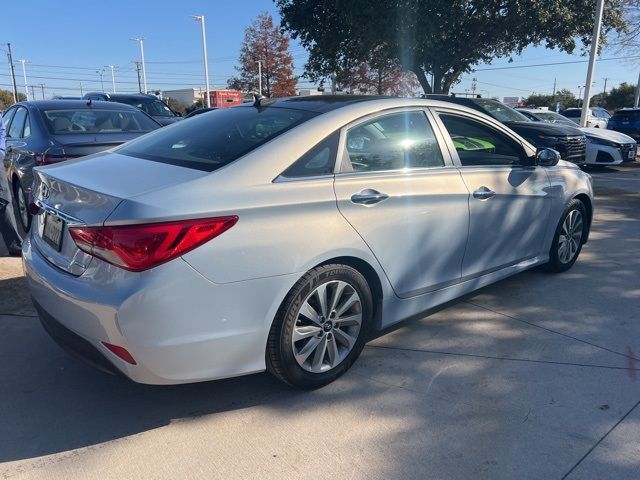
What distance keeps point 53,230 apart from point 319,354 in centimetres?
160

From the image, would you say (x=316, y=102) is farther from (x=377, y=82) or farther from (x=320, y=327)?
Answer: (x=377, y=82)

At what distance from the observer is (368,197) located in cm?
306

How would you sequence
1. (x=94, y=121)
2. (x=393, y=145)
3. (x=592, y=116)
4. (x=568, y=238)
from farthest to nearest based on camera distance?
(x=592, y=116) < (x=94, y=121) < (x=568, y=238) < (x=393, y=145)

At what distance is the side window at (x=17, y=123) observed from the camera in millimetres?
6473

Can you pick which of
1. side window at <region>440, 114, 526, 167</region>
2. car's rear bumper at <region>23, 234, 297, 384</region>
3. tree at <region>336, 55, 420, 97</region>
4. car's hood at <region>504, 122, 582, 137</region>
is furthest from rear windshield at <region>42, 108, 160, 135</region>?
tree at <region>336, 55, 420, 97</region>

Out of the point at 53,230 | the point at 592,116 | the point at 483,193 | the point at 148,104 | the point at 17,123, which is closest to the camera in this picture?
the point at 53,230

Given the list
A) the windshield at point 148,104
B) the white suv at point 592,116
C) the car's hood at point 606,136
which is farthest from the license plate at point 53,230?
the white suv at point 592,116

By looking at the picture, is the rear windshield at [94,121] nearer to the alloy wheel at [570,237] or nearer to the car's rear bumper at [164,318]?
the car's rear bumper at [164,318]

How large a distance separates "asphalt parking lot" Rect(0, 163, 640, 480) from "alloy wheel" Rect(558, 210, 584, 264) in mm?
1008

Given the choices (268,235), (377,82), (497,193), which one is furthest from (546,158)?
(377,82)

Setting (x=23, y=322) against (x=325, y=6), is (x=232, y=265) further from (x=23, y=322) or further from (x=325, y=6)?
(x=325, y=6)

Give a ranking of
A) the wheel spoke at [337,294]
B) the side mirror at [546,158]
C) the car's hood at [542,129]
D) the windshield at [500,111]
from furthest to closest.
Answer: the windshield at [500,111]
the car's hood at [542,129]
the side mirror at [546,158]
the wheel spoke at [337,294]

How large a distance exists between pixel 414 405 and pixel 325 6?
716 inches

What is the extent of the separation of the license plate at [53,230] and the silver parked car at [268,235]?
0.05 ft
